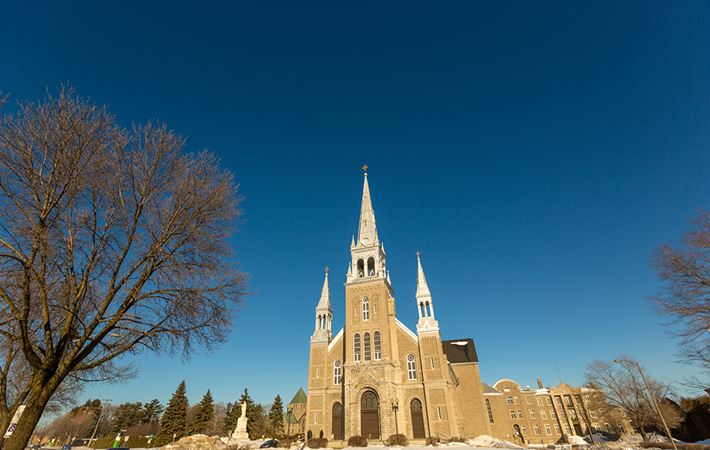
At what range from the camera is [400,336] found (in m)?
36.0

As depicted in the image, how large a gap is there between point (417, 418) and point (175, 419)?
133ft

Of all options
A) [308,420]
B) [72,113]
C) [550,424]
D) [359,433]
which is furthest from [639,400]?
[72,113]

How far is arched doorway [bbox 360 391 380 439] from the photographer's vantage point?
30.2 metres

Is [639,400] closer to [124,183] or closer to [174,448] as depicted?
[174,448]

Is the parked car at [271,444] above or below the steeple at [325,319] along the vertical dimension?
below

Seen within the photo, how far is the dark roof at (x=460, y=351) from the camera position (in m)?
43.8

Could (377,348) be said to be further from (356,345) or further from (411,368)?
(411,368)

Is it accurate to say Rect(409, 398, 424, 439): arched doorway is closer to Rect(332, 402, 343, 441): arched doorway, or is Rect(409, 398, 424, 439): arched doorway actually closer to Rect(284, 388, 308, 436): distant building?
Rect(332, 402, 343, 441): arched doorway

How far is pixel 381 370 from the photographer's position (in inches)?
1251

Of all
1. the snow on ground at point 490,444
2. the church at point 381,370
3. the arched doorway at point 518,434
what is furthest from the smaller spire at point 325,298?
the arched doorway at point 518,434

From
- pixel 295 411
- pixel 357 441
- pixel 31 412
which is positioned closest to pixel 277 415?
pixel 295 411

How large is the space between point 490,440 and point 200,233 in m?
31.2

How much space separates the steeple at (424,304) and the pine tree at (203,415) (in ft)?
128

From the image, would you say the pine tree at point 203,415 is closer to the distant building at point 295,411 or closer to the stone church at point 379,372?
the distant building at point 295,411
